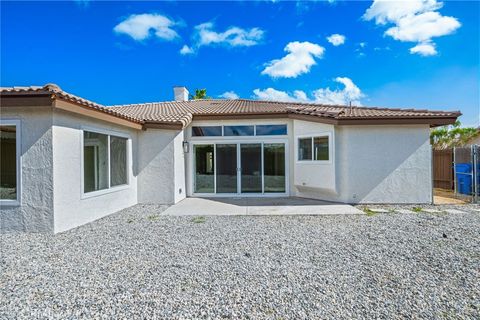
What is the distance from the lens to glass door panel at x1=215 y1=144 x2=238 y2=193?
1369cm

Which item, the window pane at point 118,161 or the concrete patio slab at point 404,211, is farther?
the window pane at point 118,161

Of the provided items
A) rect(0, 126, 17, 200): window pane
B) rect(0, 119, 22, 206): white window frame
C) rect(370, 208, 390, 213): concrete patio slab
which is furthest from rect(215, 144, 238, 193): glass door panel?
rect(0, 126, 17, 200): window pane

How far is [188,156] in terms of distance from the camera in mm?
13742

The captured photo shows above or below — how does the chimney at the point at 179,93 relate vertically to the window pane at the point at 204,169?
above

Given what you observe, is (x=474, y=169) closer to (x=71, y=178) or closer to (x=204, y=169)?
(x=204, y=169)

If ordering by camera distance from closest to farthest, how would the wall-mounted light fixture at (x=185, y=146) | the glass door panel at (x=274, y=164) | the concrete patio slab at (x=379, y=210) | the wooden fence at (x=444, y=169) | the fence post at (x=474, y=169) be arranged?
the concrete patio slab at (x=379, y=210)
the fence post at (x=474, y=169)
the wall-mounted light fixture at (x=185, y=146)
the glass door panel at (x=274, y=164)
the wooden fence at (x=444, y=169)

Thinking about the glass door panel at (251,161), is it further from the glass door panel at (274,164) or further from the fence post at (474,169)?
the fence post at (474,169)

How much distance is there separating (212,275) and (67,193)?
5.86 m

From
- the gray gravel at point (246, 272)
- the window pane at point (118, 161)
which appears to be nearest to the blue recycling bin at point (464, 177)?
the gray gravel at point (246, 272)

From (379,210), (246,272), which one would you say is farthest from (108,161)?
(379,210)

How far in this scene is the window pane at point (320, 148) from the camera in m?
12.0

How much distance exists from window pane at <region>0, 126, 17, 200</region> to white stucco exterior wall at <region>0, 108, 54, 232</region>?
0.28 m

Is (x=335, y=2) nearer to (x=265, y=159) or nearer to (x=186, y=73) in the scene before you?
(x=265, y=159)

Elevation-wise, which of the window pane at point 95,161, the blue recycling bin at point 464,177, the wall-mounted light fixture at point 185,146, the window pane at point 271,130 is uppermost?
the window pane at point 271,130
